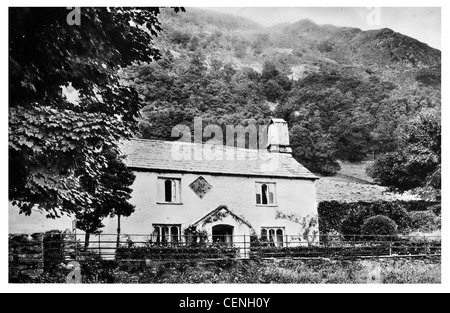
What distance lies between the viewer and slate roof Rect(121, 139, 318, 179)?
32.1 feet

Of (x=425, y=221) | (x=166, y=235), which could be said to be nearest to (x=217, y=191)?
(x=166, y=235)

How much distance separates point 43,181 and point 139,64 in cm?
265

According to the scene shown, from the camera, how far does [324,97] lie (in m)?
10.2

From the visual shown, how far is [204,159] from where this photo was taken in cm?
999

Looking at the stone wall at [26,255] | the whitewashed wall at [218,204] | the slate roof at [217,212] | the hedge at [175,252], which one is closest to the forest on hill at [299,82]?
the whitewashed wall at [218,204]

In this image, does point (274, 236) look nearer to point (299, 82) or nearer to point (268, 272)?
point (268, 272)

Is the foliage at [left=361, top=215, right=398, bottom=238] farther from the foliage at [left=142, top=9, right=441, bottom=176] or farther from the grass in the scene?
the foliage at [left=142, top=9, right=441, bottom=176]

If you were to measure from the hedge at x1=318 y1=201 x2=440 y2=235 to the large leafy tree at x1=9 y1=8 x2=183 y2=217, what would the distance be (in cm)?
399

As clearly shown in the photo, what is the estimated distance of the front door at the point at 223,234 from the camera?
9.58m

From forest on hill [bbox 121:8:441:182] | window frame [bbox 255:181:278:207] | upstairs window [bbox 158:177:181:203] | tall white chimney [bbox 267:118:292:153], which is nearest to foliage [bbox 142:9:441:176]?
forest on hill [bbox 121:8:441:182]

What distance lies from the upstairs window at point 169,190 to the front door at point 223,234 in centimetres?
88

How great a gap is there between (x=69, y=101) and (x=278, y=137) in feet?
12.4
